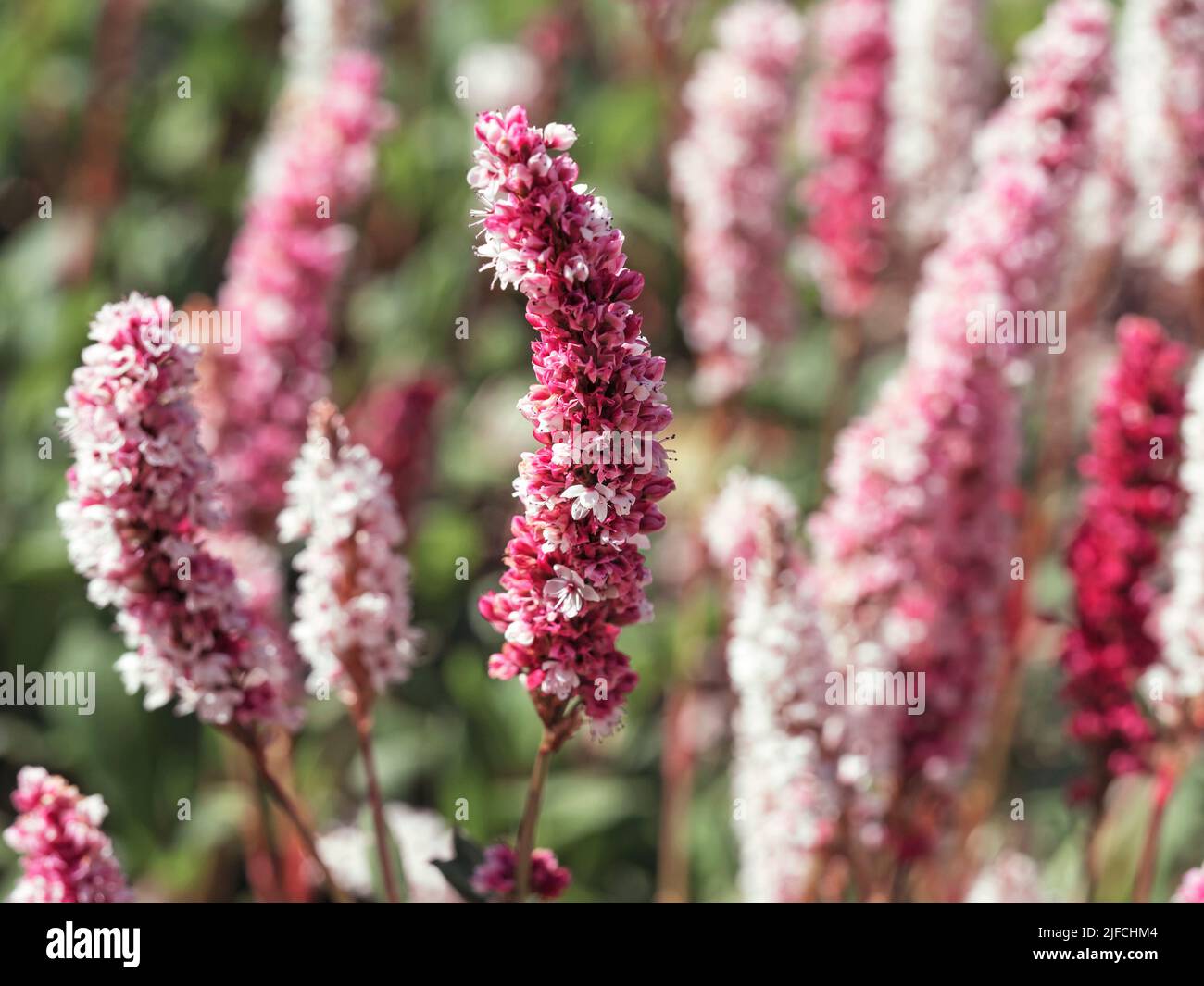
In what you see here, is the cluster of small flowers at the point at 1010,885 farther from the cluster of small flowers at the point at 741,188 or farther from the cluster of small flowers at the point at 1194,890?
the cluster of small flowers at the point at 741,188

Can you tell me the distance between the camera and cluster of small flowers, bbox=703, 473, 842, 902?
190cm

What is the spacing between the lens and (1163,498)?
6.94ft

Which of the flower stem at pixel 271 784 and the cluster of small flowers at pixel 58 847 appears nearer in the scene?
the cluster of small flowers at pixel 58 847

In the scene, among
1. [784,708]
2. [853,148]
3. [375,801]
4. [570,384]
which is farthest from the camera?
[853,148]

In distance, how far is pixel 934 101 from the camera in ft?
10.4

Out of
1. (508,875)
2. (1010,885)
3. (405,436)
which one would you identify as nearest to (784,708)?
(508,875)

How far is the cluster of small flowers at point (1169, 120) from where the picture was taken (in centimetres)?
258

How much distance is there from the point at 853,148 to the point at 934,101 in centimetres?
24

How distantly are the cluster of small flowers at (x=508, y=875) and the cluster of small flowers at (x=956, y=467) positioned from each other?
67 centimetres

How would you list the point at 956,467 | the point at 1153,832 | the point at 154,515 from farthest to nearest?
the point at 956,467
the point at 1153,832
the point at 154,515

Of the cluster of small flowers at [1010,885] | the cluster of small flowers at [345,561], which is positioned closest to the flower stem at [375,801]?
the cluster of small flowers at [345,561]

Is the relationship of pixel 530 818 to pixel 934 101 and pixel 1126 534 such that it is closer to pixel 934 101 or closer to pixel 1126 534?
pixel 1126 534

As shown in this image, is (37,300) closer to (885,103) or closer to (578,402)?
(885,103)

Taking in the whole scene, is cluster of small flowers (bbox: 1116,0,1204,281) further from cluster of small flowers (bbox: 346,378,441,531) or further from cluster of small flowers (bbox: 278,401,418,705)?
cluster of small flowers (bbox: 278,401,418,705)
